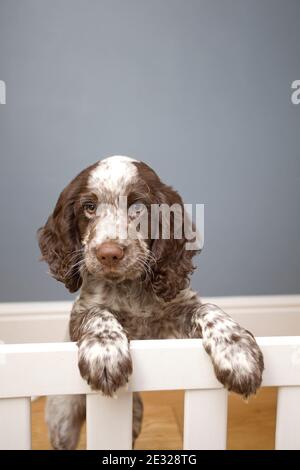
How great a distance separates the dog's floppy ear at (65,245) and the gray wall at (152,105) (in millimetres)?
1039

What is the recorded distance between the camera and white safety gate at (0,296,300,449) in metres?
0.86

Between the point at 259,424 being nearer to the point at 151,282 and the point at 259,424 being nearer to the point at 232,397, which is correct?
the point at 232,397

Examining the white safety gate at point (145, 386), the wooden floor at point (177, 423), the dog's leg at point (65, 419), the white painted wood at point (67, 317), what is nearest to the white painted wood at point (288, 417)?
the white safety gate at point (145, 386)

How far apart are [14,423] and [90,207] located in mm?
641

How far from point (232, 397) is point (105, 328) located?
4.79 feet

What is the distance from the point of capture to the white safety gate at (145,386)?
0.86m

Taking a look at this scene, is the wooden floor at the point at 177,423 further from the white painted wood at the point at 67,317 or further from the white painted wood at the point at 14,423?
the white painted wood at the point at 14,423

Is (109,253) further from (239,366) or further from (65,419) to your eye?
(65,419)

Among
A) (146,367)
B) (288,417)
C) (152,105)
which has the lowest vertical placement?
(288,417)

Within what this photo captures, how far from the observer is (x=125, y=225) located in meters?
1.22

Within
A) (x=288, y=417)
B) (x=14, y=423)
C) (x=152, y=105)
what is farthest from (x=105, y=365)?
(x=152, y=105)

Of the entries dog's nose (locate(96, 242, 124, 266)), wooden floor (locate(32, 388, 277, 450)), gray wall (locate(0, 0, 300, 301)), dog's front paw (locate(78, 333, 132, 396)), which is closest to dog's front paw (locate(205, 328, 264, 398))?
dog's front paw (locate(78, 333, 132, 396))

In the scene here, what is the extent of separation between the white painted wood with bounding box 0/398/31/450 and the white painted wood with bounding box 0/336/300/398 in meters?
0.03
